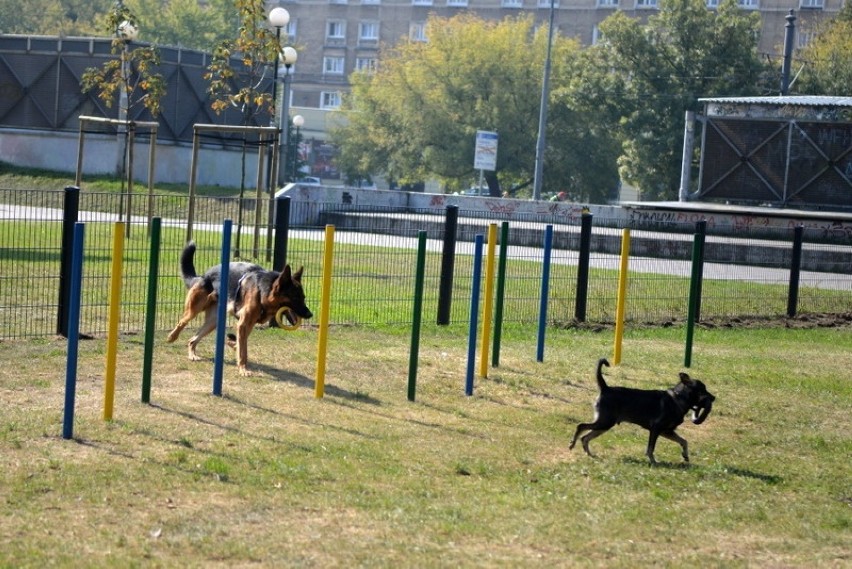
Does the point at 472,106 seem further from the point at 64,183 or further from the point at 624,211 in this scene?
the point at 624,211

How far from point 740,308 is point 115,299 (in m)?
13.4

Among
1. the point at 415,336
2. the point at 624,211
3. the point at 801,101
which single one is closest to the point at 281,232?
the point at 415,336

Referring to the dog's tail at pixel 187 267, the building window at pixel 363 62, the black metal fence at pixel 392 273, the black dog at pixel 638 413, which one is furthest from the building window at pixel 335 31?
the black dog at pixel 638 413

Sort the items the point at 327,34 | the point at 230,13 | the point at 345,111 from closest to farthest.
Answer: the point at 345,111 → the point at 230,13 → the point at 327,34

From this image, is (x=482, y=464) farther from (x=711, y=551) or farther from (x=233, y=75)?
(x=233, y=75)

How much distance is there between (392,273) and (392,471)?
8587 millimetres

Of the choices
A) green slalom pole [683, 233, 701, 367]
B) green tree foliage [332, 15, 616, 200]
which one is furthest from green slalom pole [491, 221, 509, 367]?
green tree foliage [332, 15, 616, 200]

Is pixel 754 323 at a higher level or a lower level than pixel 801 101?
lower

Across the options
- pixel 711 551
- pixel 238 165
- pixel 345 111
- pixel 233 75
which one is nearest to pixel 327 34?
pixel 345 111

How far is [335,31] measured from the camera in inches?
3853

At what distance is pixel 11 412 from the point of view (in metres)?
9.67

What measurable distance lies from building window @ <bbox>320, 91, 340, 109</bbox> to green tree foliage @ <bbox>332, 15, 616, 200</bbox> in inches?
1243

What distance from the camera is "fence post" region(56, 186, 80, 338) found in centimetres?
1323

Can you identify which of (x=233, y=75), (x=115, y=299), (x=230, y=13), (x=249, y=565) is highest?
(x=230, y=13)
